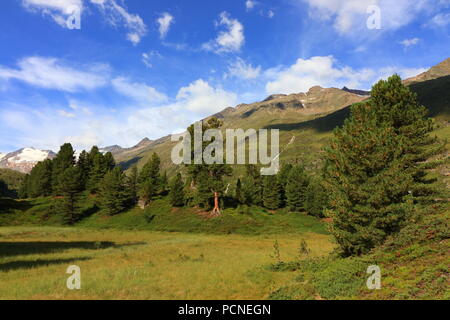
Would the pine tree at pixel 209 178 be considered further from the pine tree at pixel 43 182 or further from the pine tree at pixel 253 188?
the pine tree at pixel 43 182

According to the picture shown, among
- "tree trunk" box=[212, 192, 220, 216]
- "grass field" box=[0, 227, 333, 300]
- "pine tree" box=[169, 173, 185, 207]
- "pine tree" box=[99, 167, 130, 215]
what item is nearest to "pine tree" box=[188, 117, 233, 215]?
"tree trunk" box=[212, 192, 220, 216]

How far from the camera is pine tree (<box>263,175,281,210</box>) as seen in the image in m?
72.4

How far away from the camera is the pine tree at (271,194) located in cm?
7244

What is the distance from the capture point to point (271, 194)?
7275cm

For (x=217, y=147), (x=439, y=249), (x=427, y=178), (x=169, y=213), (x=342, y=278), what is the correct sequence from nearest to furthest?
(x=342, y=278) < (x=439, y=249) < (x=427, y=178) < (x=217, y=147) < (x=169, y=213)

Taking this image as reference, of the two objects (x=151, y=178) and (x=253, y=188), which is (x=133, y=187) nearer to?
(x=151, y=178)

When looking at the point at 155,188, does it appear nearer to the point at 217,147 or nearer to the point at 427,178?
the point at 217,147

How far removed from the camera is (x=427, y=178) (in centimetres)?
2703

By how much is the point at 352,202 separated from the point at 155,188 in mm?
57376

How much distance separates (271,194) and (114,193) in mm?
41171

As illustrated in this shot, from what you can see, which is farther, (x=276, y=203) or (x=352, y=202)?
(x=276, y=203)

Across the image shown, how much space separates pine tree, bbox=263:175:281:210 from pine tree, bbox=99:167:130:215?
121 ft
